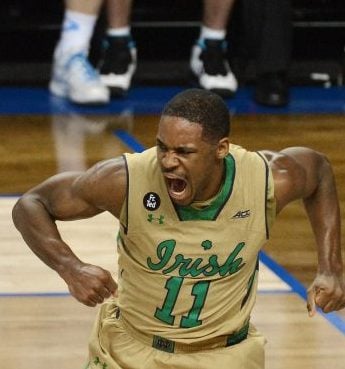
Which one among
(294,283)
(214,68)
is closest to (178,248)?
(294,283)

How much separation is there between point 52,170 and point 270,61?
1834 millimetres

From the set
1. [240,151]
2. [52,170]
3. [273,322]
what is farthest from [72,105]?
[240,151]

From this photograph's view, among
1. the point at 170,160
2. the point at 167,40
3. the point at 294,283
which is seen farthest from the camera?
the point at 167,40

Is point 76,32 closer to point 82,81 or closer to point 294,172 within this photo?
point 82,81

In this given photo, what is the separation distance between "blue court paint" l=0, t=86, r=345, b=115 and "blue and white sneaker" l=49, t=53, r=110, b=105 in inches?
2.2

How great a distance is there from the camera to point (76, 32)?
702 cm

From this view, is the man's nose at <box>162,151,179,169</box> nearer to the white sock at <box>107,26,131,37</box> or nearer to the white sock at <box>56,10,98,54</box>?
the white sock at <box>56,10,98,54</box>

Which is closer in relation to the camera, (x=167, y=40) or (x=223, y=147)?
(x=223, y=147)

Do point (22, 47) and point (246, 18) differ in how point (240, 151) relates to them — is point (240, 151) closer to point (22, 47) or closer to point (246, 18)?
point (246, 18)

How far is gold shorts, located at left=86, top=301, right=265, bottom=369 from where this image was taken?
10.4ft

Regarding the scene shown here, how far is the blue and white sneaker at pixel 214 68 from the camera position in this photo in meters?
7.18

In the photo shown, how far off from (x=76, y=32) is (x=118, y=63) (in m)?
0.30

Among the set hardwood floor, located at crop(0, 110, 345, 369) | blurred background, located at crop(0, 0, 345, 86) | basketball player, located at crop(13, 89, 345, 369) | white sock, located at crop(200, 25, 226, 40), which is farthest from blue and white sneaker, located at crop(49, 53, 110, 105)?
basketball player, located at crop(13, 89, 345, 369)

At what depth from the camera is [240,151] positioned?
3.30 m
